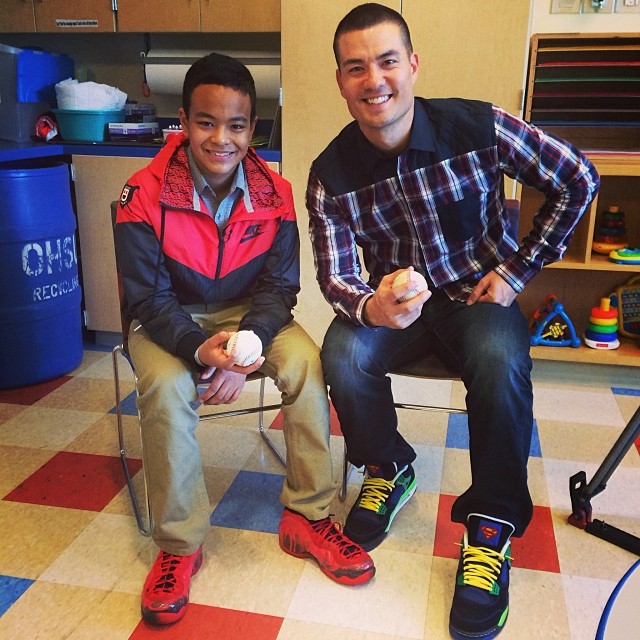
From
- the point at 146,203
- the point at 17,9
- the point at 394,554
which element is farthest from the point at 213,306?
the point at 17,9

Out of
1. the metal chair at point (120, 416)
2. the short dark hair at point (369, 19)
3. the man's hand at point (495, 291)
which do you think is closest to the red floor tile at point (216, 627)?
the metal chair at point (120, 416)

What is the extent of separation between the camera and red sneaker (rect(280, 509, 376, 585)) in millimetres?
1438

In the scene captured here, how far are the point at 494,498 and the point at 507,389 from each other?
0.73 ft

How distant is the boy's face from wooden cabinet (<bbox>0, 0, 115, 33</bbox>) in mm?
1403

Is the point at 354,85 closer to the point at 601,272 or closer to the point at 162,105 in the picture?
the point at 601,272

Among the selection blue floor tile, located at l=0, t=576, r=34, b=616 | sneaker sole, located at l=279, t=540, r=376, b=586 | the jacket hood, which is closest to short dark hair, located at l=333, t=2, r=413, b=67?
the jacket hood

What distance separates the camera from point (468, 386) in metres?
1.43

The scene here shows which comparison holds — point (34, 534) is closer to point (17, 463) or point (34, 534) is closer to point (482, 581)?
point (17, 463)

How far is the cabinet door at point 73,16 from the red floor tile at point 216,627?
221cm

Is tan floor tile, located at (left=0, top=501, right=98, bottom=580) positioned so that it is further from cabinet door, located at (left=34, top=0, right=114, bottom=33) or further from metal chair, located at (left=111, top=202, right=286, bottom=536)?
cabinet door, located at (left=34, top=0, right=114, bottom=33)

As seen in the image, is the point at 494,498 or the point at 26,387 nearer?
the point at 494,498

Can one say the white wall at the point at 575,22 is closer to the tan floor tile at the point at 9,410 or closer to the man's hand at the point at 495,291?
the man's hand at the point at 495,291

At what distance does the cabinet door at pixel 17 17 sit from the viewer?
2.72 metres

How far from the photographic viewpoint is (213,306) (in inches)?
65.4
